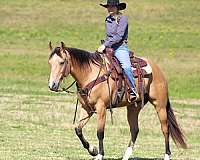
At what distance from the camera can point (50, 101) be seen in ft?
87.4

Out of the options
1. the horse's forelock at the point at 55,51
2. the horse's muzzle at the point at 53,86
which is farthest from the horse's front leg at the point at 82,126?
the horse's forelock at the point at 55,51

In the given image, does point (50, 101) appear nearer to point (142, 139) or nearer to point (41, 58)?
point (142, 139)

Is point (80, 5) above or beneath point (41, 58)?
above

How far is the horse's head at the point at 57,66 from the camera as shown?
1277cm

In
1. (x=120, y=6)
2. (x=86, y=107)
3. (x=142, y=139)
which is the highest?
(x=120, y=6)

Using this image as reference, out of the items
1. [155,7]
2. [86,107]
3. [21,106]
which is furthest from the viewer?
[155,7]

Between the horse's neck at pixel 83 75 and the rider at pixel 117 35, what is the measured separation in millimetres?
463

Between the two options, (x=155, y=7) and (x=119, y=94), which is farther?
(x=155, y=7)

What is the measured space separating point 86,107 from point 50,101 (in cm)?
1328

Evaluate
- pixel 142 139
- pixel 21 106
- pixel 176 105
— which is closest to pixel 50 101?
pixel 21 106

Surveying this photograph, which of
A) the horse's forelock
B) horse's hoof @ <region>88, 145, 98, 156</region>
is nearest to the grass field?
horse's hoof @ <region>88, 145, 98, 156</region>

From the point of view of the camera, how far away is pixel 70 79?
2995 cm

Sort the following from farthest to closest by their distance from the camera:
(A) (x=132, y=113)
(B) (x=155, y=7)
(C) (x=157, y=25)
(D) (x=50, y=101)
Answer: (B) (x=155, y=7)
(C) (x=157, y=25)
(D) (x=50, y=101)
(A) (x=132, y=113)

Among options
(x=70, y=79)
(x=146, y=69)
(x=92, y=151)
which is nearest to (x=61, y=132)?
(x=146, y=69)
